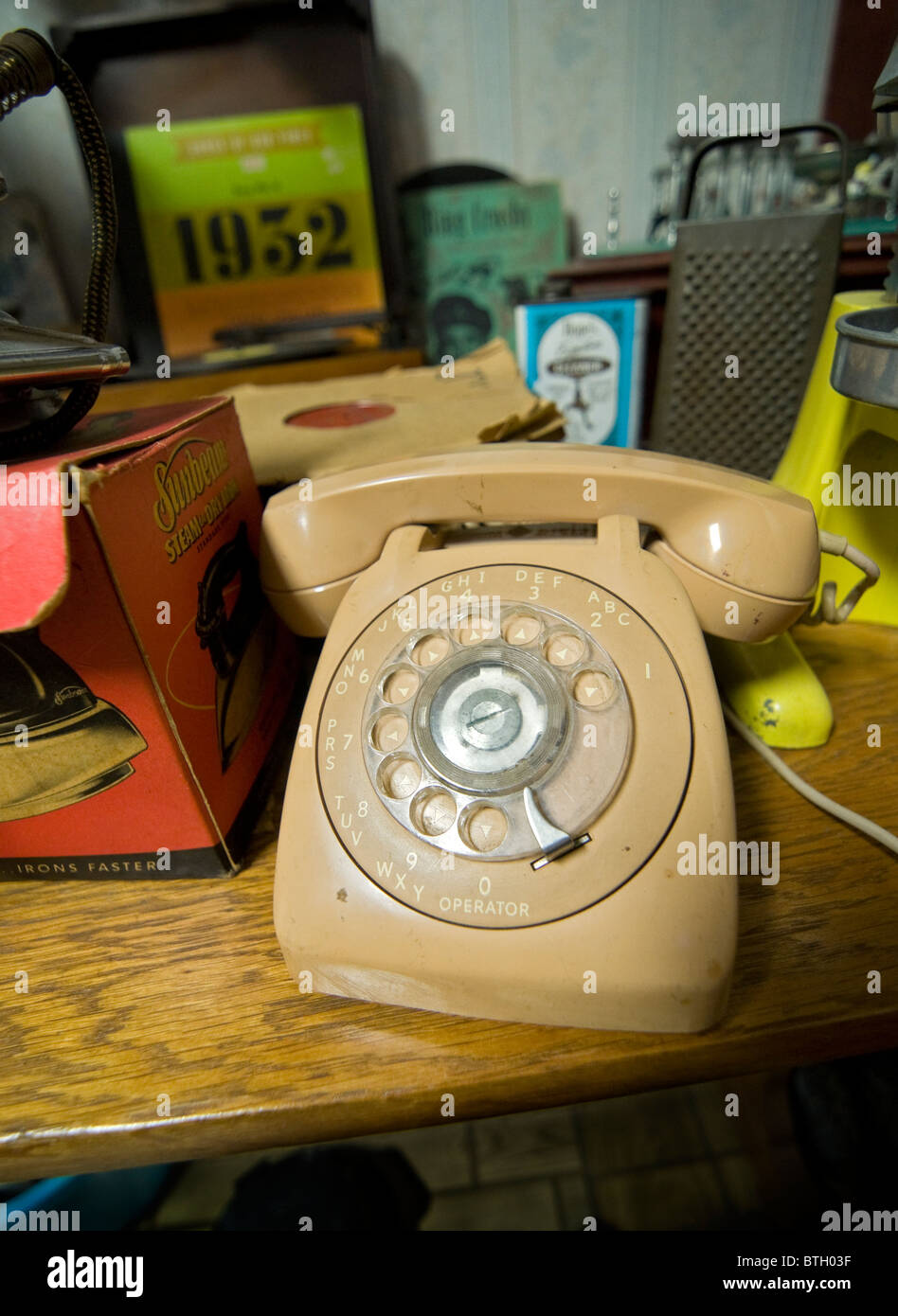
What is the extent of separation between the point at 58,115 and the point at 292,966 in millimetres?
1473

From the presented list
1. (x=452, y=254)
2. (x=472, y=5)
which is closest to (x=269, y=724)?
(x=452, y=254)

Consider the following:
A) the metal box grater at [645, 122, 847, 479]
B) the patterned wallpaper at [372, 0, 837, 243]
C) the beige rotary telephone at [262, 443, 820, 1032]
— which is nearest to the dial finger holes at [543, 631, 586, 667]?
the beige rotary telephone at [262, 443, 820, 1032]

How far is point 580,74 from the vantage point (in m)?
1.17

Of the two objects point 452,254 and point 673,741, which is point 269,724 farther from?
point 452,254

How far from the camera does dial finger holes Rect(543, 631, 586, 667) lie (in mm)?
446

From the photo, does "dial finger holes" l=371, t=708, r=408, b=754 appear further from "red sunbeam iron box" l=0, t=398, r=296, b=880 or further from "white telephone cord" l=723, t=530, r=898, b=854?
"white telephone cord" l=723, t=530, r=898, b=854

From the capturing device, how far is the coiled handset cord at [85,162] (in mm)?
390

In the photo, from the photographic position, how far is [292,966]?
0.39m

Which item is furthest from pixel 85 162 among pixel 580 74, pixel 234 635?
pixel 580 74

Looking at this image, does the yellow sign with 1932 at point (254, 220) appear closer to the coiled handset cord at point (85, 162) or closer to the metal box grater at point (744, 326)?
the metal box grater at point (744, 326)

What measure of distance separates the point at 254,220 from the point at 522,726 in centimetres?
113

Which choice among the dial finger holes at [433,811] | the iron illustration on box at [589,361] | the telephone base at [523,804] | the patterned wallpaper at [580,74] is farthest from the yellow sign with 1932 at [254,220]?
the dial finger holes at [433,811]

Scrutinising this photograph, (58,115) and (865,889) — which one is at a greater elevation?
(58,115)

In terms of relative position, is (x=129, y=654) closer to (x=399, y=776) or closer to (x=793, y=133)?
(x=399, y=776)
